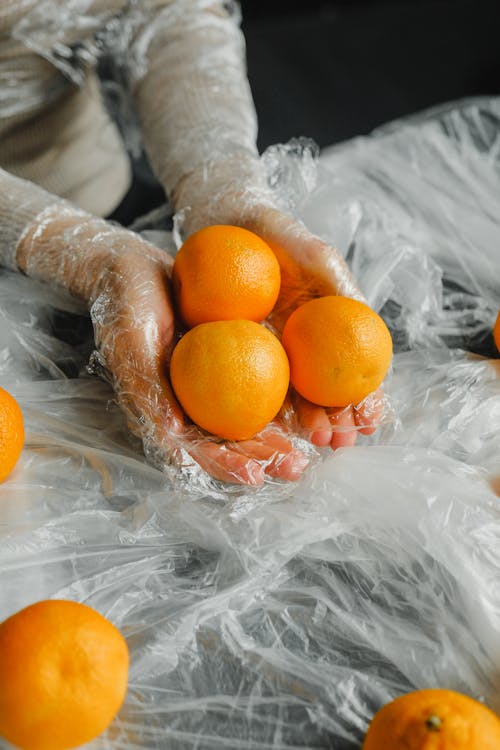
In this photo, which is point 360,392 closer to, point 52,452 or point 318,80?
point 52,452

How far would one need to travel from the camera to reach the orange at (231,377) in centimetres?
60

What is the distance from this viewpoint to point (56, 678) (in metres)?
0.42

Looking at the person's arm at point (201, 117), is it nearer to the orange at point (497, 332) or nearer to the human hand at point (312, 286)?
the human hand at point (312, 286)

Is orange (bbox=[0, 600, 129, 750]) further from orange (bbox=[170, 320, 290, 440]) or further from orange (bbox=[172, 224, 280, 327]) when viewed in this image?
orange (bbox=[172, 224, 280, 327])

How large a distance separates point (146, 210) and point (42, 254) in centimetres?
32

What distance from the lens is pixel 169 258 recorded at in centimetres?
80

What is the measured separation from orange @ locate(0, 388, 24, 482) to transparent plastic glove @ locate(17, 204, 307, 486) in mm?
102

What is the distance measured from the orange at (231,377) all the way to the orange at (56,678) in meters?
0.21

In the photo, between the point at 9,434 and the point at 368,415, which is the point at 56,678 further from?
the point at 368,415

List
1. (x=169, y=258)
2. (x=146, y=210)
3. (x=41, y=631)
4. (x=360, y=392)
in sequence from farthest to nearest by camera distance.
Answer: (x=146, y=210)
(x=169, y=258)
(x=360, y=392)
(x=41, y=631)

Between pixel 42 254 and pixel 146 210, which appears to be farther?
pixel 146 210

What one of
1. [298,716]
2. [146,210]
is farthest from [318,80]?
[298,716]

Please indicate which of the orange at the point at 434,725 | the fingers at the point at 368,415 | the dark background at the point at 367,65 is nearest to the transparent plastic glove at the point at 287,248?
the fingers at the point at 368,415

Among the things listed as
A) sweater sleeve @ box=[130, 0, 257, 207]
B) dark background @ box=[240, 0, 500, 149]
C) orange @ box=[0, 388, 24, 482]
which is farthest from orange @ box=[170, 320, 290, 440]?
dark background @ box=[240, 0, 500, 149]
